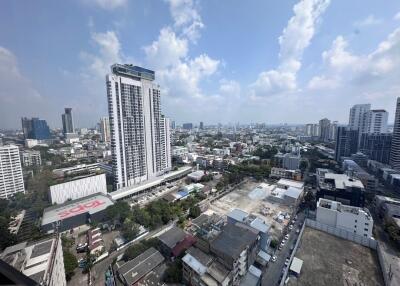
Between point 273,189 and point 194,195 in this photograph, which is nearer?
point 194,195

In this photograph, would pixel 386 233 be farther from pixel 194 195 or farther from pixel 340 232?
pixel 194 195

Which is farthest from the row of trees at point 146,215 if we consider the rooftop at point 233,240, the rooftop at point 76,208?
the rooftop at point 233,240

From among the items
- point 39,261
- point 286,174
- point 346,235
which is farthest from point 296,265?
point 286,174

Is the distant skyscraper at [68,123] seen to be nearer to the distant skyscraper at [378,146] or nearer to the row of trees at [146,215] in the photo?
the row of trees at [146,215]

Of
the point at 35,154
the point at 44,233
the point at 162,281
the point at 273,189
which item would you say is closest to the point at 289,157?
the point at 273,189

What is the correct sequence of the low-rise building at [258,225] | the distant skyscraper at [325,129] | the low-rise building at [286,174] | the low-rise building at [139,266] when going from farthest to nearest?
the distant skyscraper at [325,129]
the low-rise building at [286,174]
the low-rise building at [258,225]
the low-rise building at [139,266]

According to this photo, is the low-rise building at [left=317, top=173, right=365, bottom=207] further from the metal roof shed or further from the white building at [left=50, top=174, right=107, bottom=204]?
the white building at [left=50, top=174, right=107, bottom=204]
